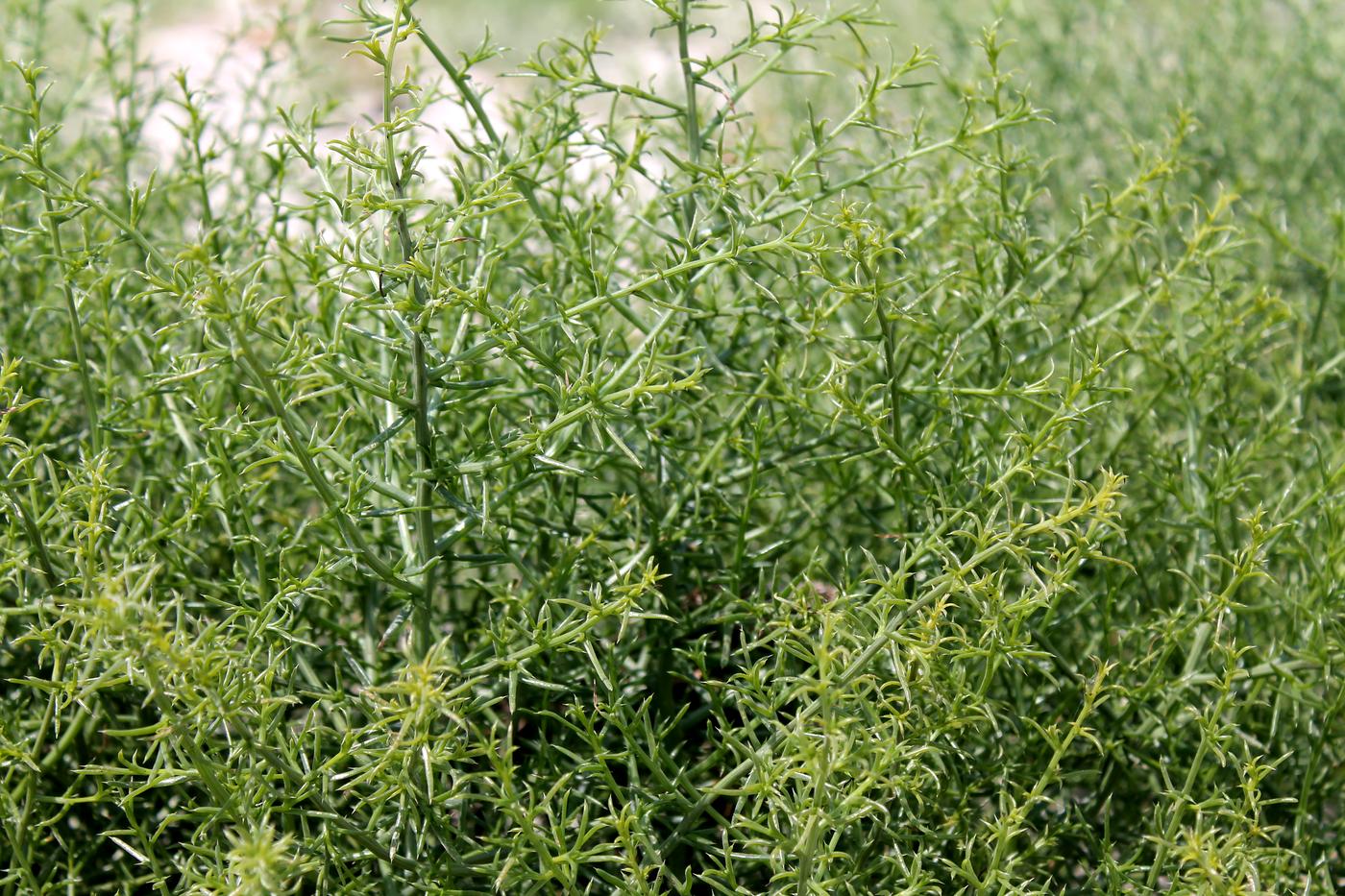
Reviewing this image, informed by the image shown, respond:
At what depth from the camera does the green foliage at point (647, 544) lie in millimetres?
777

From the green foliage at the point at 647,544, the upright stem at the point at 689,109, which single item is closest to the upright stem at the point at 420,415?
the green foliage at the point at 647,544

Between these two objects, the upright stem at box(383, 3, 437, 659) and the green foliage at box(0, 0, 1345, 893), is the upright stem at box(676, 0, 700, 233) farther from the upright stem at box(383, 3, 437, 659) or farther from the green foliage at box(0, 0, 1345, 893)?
the upright stem at box(383, 3, 437, 659)

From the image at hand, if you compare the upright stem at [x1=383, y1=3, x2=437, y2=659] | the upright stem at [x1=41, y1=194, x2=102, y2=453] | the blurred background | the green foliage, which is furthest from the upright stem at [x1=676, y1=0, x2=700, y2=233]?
the blurred background

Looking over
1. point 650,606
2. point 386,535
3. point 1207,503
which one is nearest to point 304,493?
point 386,535

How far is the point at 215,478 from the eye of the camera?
901mm

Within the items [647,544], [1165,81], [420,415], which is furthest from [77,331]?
[1165,81]

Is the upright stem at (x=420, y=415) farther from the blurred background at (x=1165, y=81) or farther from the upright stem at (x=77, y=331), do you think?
the blurred background at (x=1165, y=81)

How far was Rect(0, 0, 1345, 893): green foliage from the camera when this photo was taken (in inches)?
30.6

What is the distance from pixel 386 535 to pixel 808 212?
1.30ft

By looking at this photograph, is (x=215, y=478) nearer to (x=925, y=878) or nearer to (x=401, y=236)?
(x=401, y=236)

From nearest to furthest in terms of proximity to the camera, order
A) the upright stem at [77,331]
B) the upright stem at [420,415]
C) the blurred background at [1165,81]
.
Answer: the upright stem at [420,415], the upright stem at [77,331], the blurred background at [1165,81]

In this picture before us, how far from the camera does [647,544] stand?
3.17 ft

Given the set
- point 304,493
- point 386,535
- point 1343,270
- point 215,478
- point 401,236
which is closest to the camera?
point 401,236

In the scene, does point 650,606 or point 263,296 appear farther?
point 263,296
